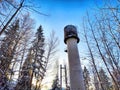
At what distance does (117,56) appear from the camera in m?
9.69

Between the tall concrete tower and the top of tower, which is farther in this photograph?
the top of tower

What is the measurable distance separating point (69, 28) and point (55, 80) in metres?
20.7

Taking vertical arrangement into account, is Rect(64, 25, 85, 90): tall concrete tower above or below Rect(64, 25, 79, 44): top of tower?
below

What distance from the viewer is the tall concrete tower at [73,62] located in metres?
5.26

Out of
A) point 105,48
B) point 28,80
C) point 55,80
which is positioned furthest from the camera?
point 55,80

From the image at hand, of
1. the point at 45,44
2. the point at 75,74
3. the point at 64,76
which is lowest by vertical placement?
the point at 75,74

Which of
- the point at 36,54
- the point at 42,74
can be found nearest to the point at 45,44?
the point at 36,54

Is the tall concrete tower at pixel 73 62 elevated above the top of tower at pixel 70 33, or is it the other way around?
the top of tower at pixel 70 33

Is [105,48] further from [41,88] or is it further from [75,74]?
[41,88]

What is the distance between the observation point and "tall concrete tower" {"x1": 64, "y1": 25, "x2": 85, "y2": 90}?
5.26 metres

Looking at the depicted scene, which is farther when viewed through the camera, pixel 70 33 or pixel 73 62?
pixel 70 33

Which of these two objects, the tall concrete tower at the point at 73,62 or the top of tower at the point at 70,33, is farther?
the top of tower at the point at 70,33

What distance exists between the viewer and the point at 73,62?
5.68 metres

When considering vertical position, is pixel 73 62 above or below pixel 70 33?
below
